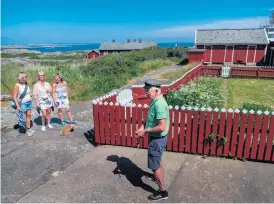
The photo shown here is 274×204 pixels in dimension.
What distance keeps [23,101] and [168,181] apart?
4.71m

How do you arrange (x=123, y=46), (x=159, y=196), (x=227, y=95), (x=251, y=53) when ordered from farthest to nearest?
(x=123, y=46)
(x=251, y=53)
(x=227, y=95)
(x=159, y=196)

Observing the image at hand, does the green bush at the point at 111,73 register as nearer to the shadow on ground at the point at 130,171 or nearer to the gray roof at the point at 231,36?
the shadow on ground at the point at 130,171

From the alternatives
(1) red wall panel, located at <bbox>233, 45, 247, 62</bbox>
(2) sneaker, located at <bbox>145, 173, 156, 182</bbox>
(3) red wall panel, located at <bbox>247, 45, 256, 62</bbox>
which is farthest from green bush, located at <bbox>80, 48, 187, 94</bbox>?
(3) red wall panel, located at <bbox>247, 45, 256, 62</bbox>

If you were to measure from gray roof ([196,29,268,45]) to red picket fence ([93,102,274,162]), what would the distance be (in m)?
27.6

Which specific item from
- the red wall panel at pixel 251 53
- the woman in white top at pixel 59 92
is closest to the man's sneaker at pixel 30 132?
the woman in white top at pixel 59 92

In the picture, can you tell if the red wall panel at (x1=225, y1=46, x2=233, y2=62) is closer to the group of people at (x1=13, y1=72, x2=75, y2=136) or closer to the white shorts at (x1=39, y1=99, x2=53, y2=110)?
the group of people at (x1=13, y1=72, x2=75, y2=136)

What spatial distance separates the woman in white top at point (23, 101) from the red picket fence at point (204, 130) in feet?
7.86

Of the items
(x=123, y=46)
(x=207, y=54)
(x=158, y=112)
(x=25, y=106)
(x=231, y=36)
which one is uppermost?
(x=231, y=36)

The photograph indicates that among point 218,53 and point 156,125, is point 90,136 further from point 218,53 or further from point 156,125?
point 218,53

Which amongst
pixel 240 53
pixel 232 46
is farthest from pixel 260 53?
pixel 232 46

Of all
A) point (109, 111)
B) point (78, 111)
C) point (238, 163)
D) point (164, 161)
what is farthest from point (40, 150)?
point (238, 163)

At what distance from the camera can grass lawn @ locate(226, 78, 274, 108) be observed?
435 inches

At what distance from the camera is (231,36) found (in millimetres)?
30656

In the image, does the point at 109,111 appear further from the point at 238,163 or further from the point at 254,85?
the point at 254,85
